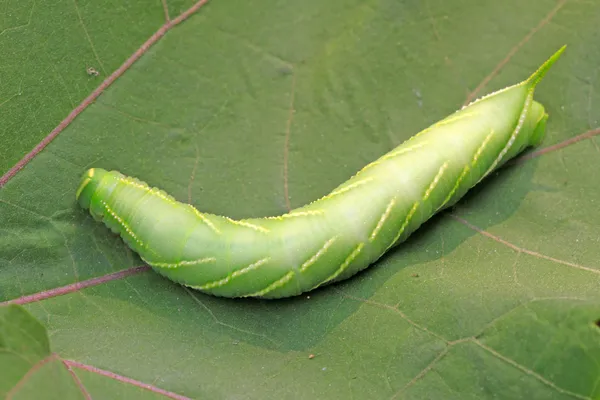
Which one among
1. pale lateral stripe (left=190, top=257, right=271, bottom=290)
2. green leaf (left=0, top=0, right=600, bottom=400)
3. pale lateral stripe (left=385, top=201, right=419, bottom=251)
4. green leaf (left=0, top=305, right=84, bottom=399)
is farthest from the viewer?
pale lateral stripe (left=385, top=201, right=419, bottom=251)

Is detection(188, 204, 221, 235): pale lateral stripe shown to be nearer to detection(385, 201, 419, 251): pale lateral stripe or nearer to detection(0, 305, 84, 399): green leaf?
detection(385, 201, 419, 251): pale lateral stripe

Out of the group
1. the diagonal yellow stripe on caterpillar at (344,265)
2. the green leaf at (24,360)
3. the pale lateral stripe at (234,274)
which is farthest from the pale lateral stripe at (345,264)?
the green leaf at (24,360)

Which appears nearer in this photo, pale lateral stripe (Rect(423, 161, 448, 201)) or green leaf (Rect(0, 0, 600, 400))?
green leaf (Rect(0, 0, 600, 400))

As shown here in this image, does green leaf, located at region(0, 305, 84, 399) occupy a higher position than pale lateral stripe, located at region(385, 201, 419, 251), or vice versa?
green leaf, located at region(0, 305, 84, 399)

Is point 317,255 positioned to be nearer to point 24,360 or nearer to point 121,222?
point 121,222

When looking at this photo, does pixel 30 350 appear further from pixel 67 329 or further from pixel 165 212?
pixel 165 212

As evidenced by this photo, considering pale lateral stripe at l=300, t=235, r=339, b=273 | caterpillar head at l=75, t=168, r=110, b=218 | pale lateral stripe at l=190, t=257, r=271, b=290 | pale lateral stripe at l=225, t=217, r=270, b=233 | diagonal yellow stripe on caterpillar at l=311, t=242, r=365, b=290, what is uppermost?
caterpillar head at l=75, t=168, r=110, b=218

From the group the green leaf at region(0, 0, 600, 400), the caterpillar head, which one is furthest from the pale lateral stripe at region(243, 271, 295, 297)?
the caterpillar head

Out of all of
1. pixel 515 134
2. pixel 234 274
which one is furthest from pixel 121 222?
pixel 515 134
